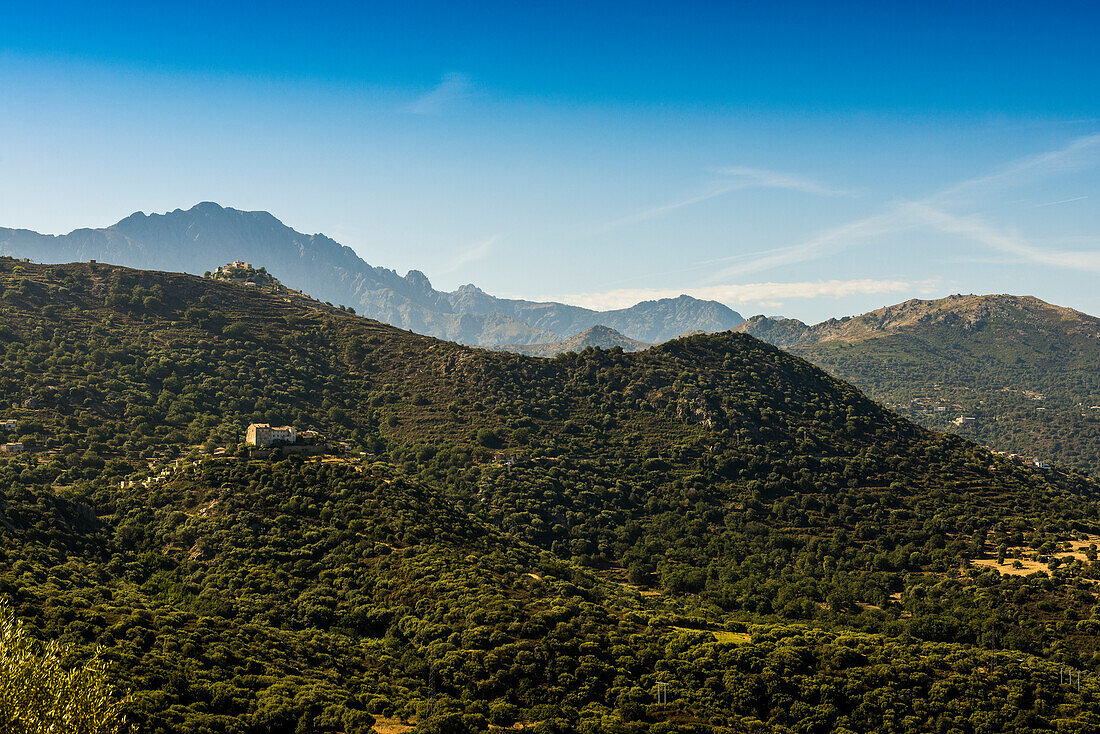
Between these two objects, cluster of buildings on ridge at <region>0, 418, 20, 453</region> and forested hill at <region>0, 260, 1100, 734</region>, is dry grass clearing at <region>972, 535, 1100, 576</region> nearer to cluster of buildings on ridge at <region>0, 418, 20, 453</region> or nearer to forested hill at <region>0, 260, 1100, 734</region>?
forested hill at <region>0, 260, 1100, 734</region>

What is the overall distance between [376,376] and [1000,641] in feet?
387

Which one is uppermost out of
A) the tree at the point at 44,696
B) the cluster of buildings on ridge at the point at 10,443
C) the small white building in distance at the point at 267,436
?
the tree at the point at 44,696

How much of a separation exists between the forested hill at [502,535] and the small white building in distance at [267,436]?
→ 2767 millimetres

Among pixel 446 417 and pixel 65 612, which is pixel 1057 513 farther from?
pixel 65 612

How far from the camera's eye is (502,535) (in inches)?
3214

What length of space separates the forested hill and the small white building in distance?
277cm

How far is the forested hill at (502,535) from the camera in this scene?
1785 inches

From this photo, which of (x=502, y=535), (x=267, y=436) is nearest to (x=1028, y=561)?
(x=502, y=535)

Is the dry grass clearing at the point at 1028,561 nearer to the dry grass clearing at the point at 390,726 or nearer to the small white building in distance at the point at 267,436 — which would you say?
the dry grass clearing at the point at 390,726

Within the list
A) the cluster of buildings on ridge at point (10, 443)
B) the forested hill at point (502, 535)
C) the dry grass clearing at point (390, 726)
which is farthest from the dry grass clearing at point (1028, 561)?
the cluster of buildings on ridge at point (10, 443)

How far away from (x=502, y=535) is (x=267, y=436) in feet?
106

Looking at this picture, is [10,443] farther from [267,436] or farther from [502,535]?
[502,535]

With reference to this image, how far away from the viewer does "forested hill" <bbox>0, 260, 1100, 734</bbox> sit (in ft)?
149

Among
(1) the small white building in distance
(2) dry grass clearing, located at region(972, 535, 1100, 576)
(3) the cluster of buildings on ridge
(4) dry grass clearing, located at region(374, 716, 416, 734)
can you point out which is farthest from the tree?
(2) dry grass clearing, located at region(972, 535, 1100, 576)
